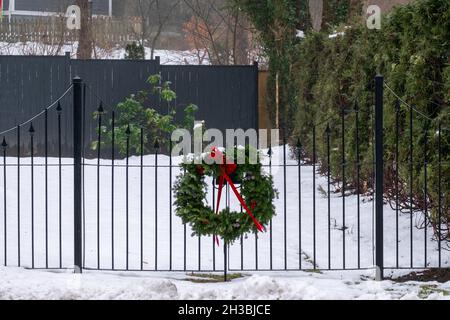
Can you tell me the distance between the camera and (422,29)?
830cm

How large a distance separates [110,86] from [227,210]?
10.5m

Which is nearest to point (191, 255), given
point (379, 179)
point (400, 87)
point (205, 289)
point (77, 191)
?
point (77, 191)

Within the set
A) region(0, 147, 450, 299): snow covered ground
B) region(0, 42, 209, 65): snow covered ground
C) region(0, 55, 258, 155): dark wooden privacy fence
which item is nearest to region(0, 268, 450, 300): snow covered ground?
region(0, 147, 450, 299): snow covered ground

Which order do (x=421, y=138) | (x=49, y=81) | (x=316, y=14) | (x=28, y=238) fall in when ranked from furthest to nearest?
(x=316, y=14)
(x=49, y=81)
(x=28, y=238)
(x=421, y=138)

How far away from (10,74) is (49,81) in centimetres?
75

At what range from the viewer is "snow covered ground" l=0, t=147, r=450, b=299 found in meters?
6.51

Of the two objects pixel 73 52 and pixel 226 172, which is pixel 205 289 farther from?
pixel 73 52

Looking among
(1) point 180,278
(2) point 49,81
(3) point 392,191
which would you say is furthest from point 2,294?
(2) point 49,81

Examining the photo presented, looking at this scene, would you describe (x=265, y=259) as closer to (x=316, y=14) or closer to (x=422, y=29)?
(x=422, y=29)

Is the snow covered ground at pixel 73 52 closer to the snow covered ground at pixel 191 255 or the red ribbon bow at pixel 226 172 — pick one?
the snow covered ground at pixel 191 255

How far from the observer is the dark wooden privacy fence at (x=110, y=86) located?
1705 cm

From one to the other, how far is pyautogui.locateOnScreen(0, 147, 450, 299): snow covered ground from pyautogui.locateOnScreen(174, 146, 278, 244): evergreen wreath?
0.38 meters

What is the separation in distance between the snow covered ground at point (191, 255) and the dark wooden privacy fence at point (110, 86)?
3.79 metres
